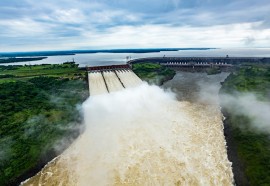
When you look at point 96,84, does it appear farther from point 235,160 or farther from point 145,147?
point 235,160

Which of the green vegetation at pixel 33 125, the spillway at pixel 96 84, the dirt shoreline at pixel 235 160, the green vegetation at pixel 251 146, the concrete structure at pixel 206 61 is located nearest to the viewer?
the dirt shoreline at pixel 235 160

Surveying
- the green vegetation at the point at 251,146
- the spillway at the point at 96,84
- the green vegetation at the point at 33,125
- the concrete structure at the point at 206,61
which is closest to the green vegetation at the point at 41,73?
the spillway at the point at 96,84

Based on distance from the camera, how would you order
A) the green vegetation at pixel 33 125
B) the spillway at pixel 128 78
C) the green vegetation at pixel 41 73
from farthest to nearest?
the green vegetation at pixel 41 73
the spillway at pixel 128 78
the green vegetation at pixel 33 125

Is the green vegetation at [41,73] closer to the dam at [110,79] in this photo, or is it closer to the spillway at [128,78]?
the dam at [110,79]

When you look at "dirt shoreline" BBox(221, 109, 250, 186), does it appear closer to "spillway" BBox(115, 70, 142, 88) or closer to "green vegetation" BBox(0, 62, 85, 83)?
"spillway" BBox(115, 70, 142, 88)

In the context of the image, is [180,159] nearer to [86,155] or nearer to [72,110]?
[86,155]

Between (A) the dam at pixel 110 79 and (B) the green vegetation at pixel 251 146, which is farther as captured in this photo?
(A) the dam at pixel 110 79
